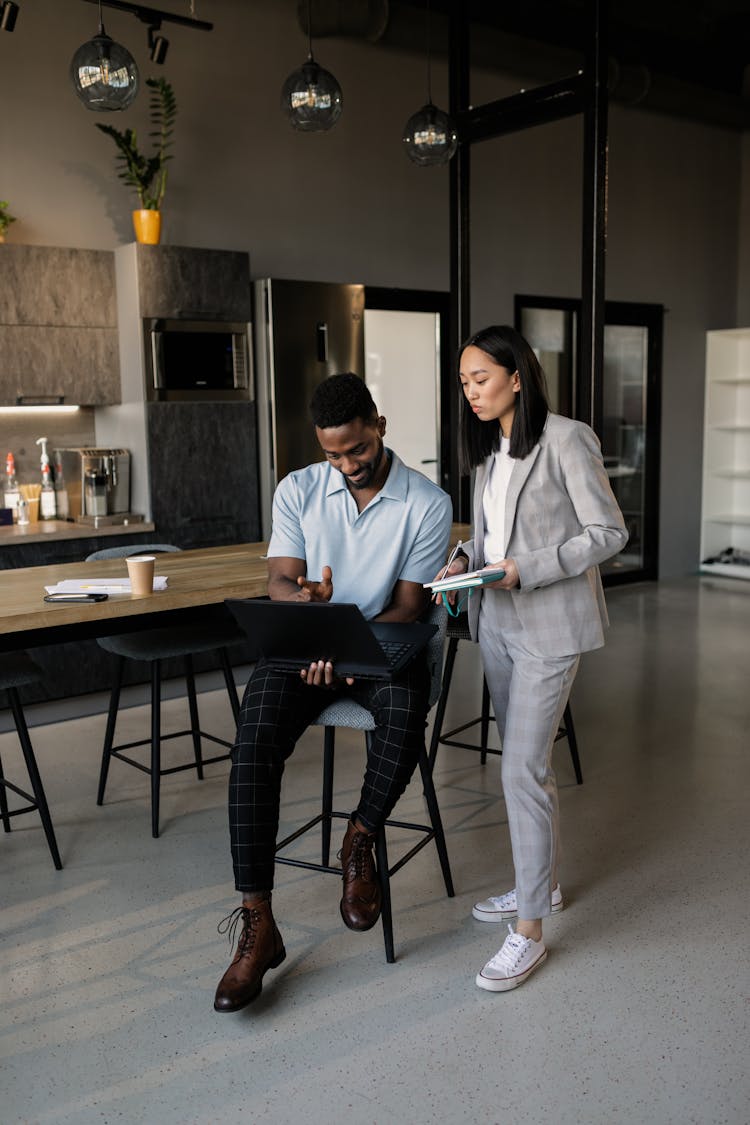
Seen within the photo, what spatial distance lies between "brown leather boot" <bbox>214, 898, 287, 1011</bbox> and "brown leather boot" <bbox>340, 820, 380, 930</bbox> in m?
0.19

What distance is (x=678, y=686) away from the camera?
16.2 feet

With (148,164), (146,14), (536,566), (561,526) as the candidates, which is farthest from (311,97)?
(536,566)

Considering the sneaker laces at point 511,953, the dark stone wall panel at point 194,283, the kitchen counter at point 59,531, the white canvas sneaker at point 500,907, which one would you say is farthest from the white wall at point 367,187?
the sneaker laces at point 511,953

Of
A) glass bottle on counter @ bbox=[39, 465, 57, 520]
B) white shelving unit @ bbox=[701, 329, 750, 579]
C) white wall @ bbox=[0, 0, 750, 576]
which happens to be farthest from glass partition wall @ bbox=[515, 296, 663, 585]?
glass bottle on counter @ bbox=[39, 465, 57, 520]

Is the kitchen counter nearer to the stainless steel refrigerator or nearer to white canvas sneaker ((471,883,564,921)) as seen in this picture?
the stainless steel refrigerator

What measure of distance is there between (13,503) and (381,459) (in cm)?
284

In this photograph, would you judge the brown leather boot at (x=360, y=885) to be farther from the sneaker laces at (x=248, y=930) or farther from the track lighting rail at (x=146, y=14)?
the track lighting rail at (x=146, y=14)

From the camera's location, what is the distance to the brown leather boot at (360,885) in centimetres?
244

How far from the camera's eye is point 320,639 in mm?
2301

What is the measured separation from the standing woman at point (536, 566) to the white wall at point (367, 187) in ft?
11.3

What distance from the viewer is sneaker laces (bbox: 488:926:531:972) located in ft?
7.78

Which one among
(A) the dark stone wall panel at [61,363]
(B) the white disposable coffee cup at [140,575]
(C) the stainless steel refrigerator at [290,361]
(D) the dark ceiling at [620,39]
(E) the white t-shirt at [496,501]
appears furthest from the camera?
(D) the dark ceiling at [620,39]

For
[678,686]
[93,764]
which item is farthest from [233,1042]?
[678,686]

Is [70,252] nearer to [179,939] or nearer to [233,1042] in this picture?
[179,939]
